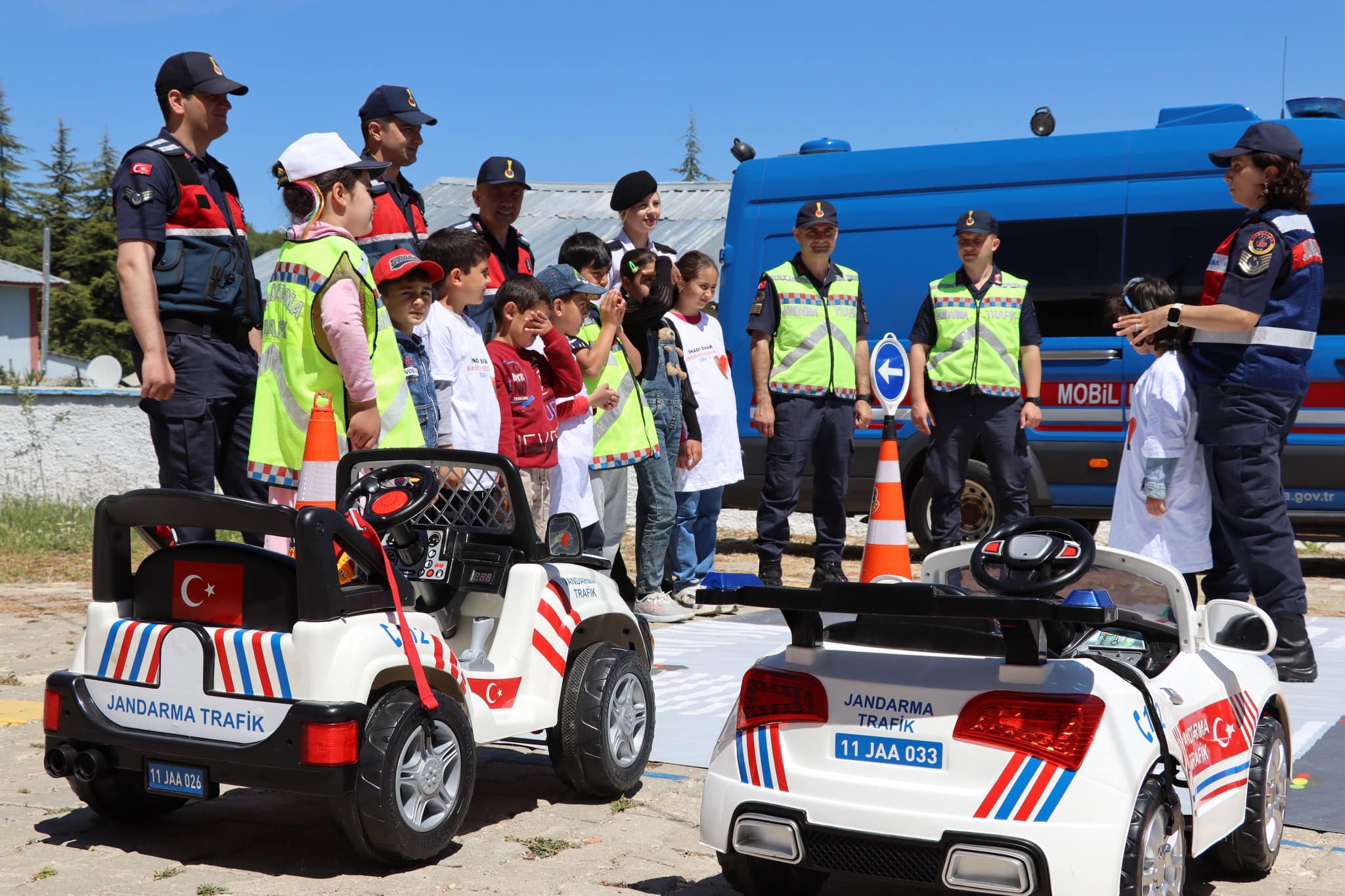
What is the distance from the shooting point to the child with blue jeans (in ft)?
17.5

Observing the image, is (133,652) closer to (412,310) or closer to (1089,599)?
(412,310)

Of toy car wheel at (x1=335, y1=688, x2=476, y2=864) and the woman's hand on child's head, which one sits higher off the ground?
the woman's hand on child's head

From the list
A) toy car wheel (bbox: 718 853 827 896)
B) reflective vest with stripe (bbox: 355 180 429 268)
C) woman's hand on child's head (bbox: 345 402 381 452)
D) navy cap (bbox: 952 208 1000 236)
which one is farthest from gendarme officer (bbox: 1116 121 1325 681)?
toy car wheel (bbox: 718 853 827 896)

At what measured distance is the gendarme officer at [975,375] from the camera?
332 inches

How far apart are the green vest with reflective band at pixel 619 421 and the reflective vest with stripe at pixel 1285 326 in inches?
114

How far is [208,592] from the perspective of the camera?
360 centimetres

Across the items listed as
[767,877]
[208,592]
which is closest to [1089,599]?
[767,877]

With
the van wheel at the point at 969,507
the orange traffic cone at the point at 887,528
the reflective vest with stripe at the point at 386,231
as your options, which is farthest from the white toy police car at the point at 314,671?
the van wheel at the point at 969,507

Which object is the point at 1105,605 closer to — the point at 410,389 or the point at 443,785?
the point at 443,785

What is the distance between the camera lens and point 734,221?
10984 mm

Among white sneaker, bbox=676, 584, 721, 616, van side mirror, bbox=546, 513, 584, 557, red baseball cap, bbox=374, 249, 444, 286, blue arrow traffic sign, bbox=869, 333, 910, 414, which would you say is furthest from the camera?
blue arrow traffic sign, bbox=869, 333, 910, 414

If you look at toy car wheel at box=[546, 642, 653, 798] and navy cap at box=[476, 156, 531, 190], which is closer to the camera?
toy car wheel at box=[546, 642, 653, 798]

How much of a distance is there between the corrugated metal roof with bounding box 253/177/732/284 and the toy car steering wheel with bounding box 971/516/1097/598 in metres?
19.8

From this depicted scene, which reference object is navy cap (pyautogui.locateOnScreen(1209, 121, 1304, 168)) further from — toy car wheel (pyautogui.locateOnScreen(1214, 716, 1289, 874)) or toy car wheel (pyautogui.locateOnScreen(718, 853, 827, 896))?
toy car wheel (pyautogui.locateOnScreen(718, 853, 827, 896))
